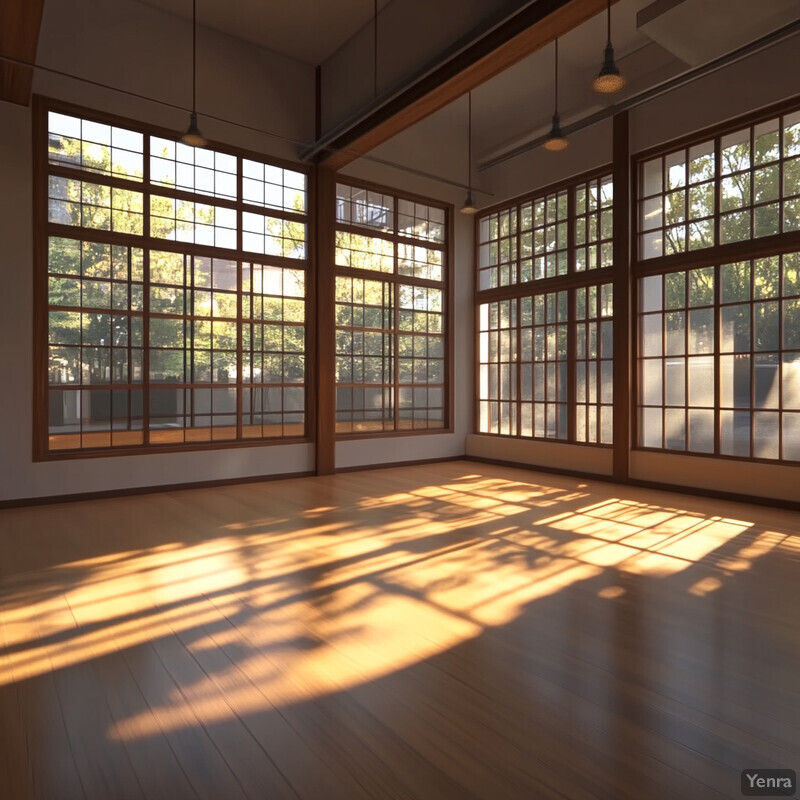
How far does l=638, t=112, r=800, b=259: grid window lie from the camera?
17.7 feet

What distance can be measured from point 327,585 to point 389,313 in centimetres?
517

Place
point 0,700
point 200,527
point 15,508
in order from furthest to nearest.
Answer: point 15,508 < point 200,527 < point 0,700

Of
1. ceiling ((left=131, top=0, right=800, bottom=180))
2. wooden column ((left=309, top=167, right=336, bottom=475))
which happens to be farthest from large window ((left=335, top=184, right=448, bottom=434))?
ceiling ((left=131, top=0, right=800, bottom=180))

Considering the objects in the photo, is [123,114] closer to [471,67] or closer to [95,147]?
[95,147]

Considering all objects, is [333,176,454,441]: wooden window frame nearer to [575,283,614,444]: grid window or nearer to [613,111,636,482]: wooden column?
[575,283,614,444]: grid window

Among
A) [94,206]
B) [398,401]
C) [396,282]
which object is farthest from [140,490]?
[396,282]

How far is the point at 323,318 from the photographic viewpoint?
23.2ft

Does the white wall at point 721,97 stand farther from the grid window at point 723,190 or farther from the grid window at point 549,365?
the grid window at point 549,365

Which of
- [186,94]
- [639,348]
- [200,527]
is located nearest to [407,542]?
[200,527]

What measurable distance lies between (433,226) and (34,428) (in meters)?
5.58

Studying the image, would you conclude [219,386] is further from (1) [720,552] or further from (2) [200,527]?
(1) [720,552]

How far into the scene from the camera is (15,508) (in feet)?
17.0

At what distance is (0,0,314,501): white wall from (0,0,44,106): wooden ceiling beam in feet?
0.89

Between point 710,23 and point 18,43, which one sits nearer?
point 18,43
